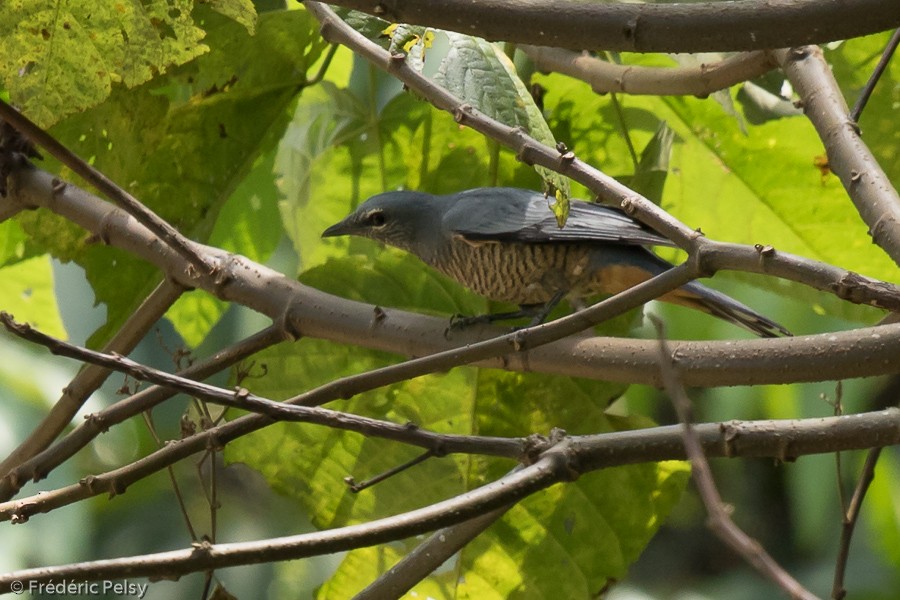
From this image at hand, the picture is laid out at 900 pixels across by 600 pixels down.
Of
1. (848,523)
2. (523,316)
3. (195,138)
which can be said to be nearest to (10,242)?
(195,138)

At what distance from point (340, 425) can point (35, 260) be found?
1657mm

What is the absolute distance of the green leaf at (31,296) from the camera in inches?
104

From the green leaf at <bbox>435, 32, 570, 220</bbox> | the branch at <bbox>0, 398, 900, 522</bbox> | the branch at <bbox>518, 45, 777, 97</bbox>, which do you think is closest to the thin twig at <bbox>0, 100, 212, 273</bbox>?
the branch at <bbox>0, 398, 900, 522</bbox>

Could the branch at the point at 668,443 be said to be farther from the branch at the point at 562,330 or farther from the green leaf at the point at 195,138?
the green leaf at the point at 195,138

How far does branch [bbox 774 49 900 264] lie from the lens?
5.43 feet

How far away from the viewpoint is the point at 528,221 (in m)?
2.64

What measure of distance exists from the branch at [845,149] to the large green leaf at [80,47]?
3.47ft

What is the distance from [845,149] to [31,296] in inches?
76.4

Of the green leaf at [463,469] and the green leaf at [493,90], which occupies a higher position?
the green leaf at [493,90]

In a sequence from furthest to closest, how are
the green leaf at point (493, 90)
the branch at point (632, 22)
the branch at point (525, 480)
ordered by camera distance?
1. the green leaf at point (493, 90)
2. the branch at point (525, 480)
3. the branch at point (632, 22)

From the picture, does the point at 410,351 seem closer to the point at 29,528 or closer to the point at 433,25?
the point at 433,25

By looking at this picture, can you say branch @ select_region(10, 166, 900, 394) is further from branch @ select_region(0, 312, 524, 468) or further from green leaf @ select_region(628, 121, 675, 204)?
green leaf @ select_region(628, 121, 675, 204)

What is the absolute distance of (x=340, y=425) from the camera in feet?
4.30

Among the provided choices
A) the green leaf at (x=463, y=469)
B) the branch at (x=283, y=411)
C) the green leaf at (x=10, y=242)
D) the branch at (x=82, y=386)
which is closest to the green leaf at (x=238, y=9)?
the branch at (x=283, y=411)
